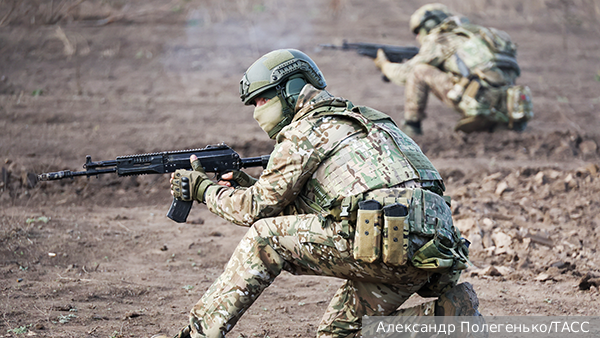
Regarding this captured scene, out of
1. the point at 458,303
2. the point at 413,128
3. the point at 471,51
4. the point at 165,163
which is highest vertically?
the point at 165,163

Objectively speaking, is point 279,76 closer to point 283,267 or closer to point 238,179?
point 238,179

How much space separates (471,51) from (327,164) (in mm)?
6343

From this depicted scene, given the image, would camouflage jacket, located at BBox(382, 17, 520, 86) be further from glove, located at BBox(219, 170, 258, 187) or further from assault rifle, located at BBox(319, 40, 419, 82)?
glove, located at BBox(219, 170, 258, 187)

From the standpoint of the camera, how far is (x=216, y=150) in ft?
12.9

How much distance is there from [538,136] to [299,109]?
6.76m

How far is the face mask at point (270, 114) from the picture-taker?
3.48 metres

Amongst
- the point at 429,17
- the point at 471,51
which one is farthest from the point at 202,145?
the point at 471,51

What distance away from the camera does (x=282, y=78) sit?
342 centimetres

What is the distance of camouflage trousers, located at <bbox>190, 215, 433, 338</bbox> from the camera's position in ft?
10.2

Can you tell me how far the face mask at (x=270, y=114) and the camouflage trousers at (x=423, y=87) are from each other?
6.05m

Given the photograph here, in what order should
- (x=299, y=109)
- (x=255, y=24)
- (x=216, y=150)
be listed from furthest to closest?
(x=255, y=24)
(x=216, y=150)
(x=299, y=109)

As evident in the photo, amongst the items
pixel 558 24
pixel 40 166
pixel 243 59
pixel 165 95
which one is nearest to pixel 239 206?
pixel 40 166

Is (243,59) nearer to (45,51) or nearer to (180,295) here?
(45,51)

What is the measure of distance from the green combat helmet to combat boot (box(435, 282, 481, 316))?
1274 millimetres
